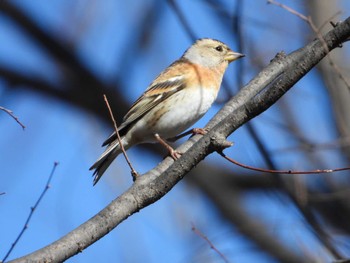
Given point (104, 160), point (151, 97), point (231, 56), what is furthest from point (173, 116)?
point (231, 56)

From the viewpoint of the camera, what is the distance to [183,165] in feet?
12.3

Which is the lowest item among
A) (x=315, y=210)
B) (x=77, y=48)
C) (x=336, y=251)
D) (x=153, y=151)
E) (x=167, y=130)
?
(x=336, y=251)

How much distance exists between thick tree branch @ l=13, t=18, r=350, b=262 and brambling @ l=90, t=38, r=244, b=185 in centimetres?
150

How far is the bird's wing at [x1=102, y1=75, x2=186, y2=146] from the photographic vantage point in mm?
5727

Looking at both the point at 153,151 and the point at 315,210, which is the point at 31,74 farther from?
the point at 315,210

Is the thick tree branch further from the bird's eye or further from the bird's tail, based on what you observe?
the bird's eye

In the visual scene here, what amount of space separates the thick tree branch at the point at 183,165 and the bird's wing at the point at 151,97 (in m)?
1.74

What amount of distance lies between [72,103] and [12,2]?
1365mm

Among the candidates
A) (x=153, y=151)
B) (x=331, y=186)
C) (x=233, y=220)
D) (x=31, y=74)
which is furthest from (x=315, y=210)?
(x=31, y=74)

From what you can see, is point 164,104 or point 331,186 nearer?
point 164,104

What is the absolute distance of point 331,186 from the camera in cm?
734

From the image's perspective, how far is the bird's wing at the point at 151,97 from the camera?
5727mm

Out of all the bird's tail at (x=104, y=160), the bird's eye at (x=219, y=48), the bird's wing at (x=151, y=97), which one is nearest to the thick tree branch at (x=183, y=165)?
the bird's tail at (x=104, y=160)

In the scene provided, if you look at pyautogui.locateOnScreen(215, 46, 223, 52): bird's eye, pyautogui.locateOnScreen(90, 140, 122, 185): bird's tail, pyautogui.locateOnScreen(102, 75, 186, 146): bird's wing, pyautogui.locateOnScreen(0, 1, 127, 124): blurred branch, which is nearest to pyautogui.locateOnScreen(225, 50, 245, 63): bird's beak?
pyautogui.locateOnScreen(215, 46, 223, 52): bird's eye
